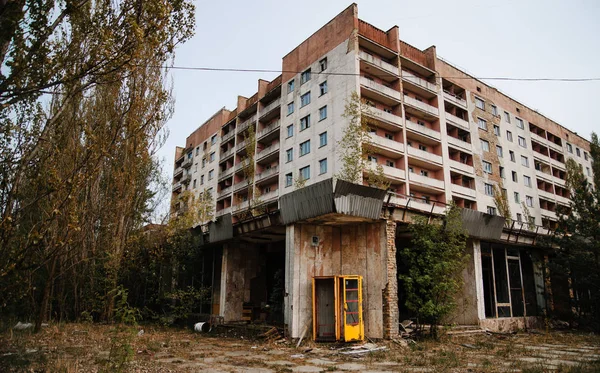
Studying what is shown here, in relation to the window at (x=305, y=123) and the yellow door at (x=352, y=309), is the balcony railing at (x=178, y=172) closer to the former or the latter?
the window at (x=305, y=123)

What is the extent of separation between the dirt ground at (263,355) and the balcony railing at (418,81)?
23.4 m

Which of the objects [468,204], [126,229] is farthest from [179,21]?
[468,204]

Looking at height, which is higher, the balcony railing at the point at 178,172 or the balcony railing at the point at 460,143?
the balcony railing at the point at 178,172

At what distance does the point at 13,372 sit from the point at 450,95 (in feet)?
122

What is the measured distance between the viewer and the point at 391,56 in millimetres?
33594

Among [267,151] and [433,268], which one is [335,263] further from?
[267,151]

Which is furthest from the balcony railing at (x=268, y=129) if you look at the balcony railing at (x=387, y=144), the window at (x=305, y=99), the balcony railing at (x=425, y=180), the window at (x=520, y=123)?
the window at (x=520, y=123)

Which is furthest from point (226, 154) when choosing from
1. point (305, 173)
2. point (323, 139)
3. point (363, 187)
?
point (363, 187)

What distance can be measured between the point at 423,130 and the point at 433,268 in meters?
21.7

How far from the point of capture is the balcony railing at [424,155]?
3219cm

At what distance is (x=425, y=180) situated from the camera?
32594mm

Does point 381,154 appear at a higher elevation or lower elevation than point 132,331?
higher

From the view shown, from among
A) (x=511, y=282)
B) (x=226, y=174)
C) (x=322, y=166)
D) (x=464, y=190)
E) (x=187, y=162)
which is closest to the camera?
(x=511, y=282)

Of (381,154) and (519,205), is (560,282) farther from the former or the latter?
(519,205)
